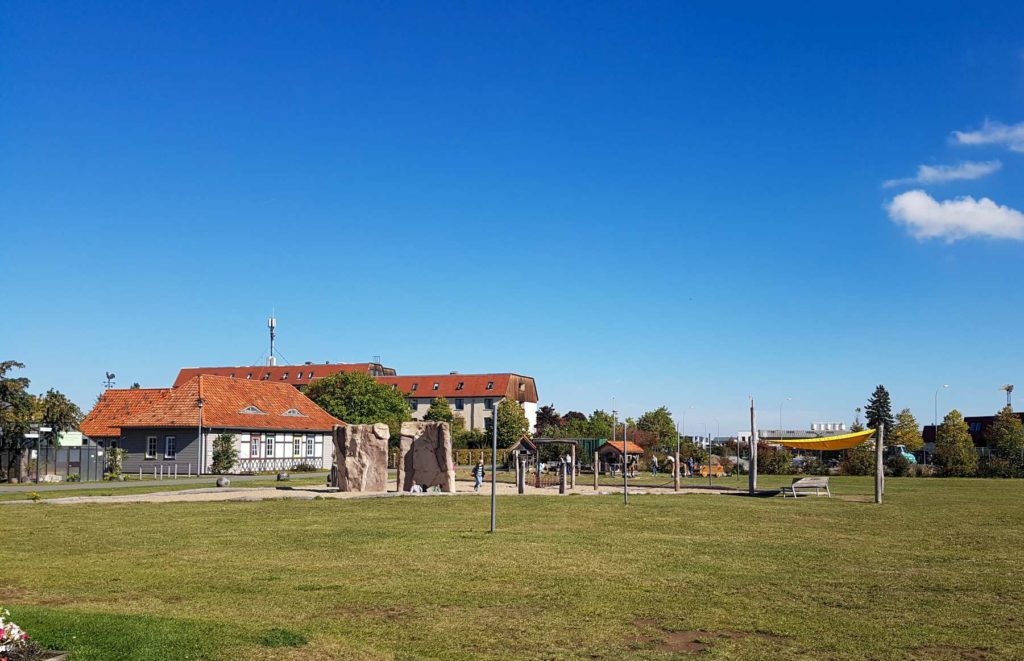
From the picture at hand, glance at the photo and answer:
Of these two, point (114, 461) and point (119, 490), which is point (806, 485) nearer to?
point (119, 490)

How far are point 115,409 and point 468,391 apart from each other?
196 ft

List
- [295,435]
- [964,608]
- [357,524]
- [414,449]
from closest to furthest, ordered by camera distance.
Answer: [964,608] → [357,524] → [414,449] → [295,435]

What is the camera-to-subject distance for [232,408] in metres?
61.9

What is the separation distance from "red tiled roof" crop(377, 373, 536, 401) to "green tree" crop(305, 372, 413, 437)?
1381 inches

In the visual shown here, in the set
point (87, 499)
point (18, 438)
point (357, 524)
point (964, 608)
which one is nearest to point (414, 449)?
point (87, 499)

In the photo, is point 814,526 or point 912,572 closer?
point 912,572

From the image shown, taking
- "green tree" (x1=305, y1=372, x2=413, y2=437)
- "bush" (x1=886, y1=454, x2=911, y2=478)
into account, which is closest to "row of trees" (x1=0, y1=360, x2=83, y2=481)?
"green tree" (x1=305, y1=372, x2=413, y2=437)

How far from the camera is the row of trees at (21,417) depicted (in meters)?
43.8

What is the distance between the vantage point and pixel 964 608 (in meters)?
12.2

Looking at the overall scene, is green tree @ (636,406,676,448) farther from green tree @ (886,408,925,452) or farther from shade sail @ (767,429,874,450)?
shade sail @ (767,429,874,450)

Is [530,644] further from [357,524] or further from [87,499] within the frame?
[87,499]

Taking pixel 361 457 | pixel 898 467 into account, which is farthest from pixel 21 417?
pixel 898 467

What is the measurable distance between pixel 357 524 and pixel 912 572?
13.2 m

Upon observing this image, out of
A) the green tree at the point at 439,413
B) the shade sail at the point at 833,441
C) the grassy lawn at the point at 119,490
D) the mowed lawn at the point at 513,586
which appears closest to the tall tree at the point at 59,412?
the grassy lawn at the point at 119,490
